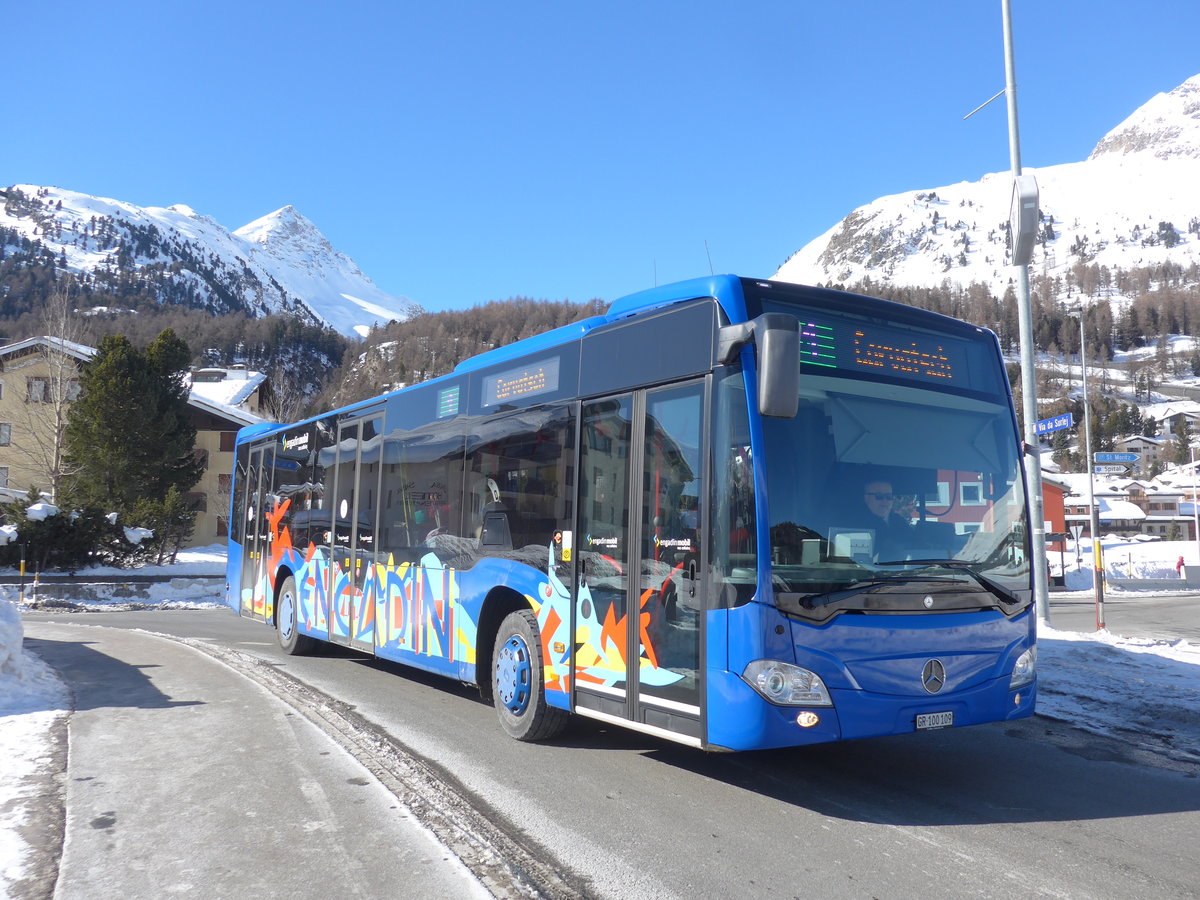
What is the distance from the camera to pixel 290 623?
41.2 ft

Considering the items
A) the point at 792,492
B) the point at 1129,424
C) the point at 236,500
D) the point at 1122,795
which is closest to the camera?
the point at 792,492

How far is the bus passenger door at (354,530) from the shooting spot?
33.0 feet

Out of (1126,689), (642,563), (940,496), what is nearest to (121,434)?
(642,563)

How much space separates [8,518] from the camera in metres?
30.5

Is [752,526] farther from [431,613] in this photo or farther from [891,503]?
[431,613]

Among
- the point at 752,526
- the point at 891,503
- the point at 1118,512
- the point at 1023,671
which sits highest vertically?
the point at 1118,512

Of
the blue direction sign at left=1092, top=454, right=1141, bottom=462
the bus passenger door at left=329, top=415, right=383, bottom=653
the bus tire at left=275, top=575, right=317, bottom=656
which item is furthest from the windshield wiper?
Result: the blue direction sign at left=1092, top=454, right=1141, bottom=462

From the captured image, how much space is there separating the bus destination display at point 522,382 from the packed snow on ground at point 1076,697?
416cm

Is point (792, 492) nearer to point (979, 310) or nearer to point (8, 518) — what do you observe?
point (8, 518)

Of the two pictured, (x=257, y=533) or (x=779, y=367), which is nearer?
(x=779, y=367)

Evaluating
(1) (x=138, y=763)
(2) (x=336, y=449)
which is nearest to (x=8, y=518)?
(2) (x=336, y=449)

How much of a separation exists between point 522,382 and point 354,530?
380cm

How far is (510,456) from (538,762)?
2.38 meters

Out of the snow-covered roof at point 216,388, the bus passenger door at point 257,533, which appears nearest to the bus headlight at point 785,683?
the bus passenger door at point 257,533
